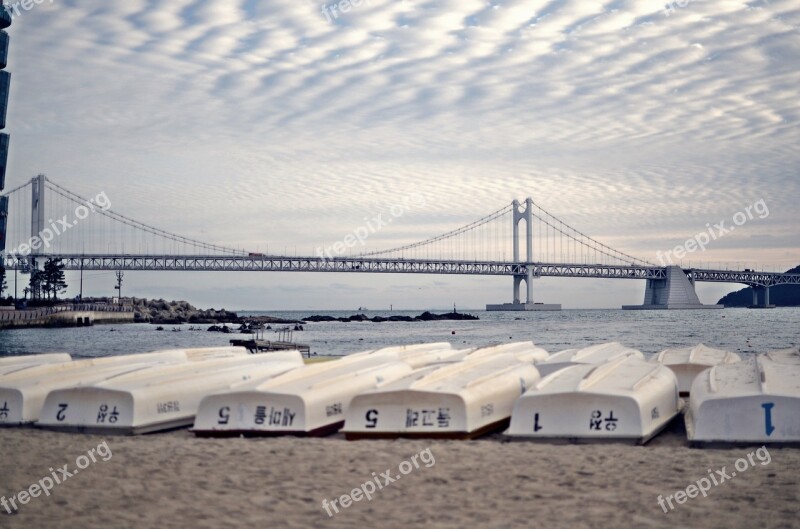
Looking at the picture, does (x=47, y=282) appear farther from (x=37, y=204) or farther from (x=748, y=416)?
(x=748, y=416)

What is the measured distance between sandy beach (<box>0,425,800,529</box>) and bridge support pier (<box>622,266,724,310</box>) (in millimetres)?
79736

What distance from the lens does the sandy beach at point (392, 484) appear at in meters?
5.85

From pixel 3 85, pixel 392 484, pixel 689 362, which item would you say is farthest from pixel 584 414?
pixel 3 85

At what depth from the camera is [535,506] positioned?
611 centimetres

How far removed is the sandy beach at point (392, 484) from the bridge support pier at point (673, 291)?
262ft

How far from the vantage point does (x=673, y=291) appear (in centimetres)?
8525

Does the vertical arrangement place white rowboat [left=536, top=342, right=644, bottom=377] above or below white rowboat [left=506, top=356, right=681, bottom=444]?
above

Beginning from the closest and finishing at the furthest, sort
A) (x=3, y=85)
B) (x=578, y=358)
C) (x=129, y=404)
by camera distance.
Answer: (x=129, y=404) < (x=578, y=358) < (x=3, y=85)

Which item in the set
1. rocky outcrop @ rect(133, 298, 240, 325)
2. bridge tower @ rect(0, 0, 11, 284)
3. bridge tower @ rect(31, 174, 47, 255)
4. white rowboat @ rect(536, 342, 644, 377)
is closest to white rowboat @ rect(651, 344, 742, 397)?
white rowboat @ rect(536, 342, 644, 377)

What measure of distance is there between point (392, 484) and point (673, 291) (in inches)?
3267

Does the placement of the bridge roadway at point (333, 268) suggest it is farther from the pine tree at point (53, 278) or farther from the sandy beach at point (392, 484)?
the sandy beach at point (392, 484)

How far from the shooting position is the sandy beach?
19.2 ft

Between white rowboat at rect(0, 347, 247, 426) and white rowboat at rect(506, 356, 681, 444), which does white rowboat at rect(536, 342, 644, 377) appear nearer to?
white rowboat at rect(506, 356, 681, 444)

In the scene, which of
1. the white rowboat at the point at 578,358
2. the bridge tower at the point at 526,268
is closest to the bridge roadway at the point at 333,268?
the bridge tower at the point at 526,268
